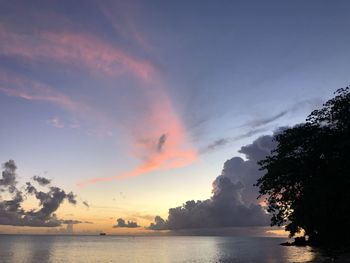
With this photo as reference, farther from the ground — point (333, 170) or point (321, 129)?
point (321, 129)

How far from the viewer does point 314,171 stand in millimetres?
42781

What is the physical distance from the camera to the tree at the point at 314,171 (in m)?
40.1

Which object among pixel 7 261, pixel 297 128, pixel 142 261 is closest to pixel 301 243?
pixel 142 261

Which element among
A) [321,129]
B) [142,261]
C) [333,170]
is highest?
[321,129]

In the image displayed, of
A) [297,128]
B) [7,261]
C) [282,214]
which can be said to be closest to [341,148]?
[297,128]

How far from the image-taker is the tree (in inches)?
1577

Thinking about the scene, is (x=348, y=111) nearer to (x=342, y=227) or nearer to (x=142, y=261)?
(x=342, y=227)

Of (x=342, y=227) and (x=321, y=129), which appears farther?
(x=342, y=227)

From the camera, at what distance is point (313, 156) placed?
43.2 m

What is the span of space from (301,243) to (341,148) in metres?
139

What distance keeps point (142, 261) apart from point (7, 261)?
105 feet

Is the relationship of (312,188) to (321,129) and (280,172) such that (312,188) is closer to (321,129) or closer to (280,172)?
(280,172)

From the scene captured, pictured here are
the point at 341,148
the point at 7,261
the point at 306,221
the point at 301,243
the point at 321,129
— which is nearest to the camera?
the point at 341,148

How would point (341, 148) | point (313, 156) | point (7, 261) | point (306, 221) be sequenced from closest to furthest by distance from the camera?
point (341, 148)
point (313, 156)
point (306, 221)
point (7, 261)
